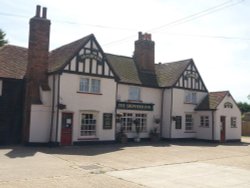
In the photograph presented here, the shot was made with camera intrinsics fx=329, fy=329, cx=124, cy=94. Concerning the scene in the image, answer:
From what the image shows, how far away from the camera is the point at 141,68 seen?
2922 centimetres

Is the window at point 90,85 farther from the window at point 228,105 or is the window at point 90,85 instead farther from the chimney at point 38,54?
the window at point 228,105

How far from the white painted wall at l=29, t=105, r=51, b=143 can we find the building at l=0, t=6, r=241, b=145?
0.06 feet

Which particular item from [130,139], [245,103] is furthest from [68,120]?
[245,103]

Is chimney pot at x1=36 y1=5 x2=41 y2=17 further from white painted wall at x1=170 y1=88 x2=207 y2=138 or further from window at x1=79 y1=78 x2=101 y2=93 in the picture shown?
white painted wall at x1=170 y1=88 x2=207 y2=138

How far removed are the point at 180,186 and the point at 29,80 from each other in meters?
14.3

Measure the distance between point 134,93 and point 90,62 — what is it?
18.3 feet

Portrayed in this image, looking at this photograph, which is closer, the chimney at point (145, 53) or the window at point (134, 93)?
the window at point (134, 93)

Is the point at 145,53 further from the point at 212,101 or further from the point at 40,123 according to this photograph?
the point at 40,123

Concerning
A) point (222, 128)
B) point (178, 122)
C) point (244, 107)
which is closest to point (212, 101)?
point (222, 128)

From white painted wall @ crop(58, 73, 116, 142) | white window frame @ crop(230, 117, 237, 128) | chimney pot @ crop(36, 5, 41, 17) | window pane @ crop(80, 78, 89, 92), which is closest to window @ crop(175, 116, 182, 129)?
white window frame @ crop(230, 117, 237, 128)

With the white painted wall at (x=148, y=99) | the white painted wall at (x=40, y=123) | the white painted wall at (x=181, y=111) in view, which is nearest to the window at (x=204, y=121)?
the white painted wall at (x=181, y=111)

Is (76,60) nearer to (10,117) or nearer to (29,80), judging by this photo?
(29,80)

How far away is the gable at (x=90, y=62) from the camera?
2191 centimetres

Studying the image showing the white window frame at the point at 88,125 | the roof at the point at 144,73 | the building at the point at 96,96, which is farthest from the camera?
the roof at the point at 144,73
